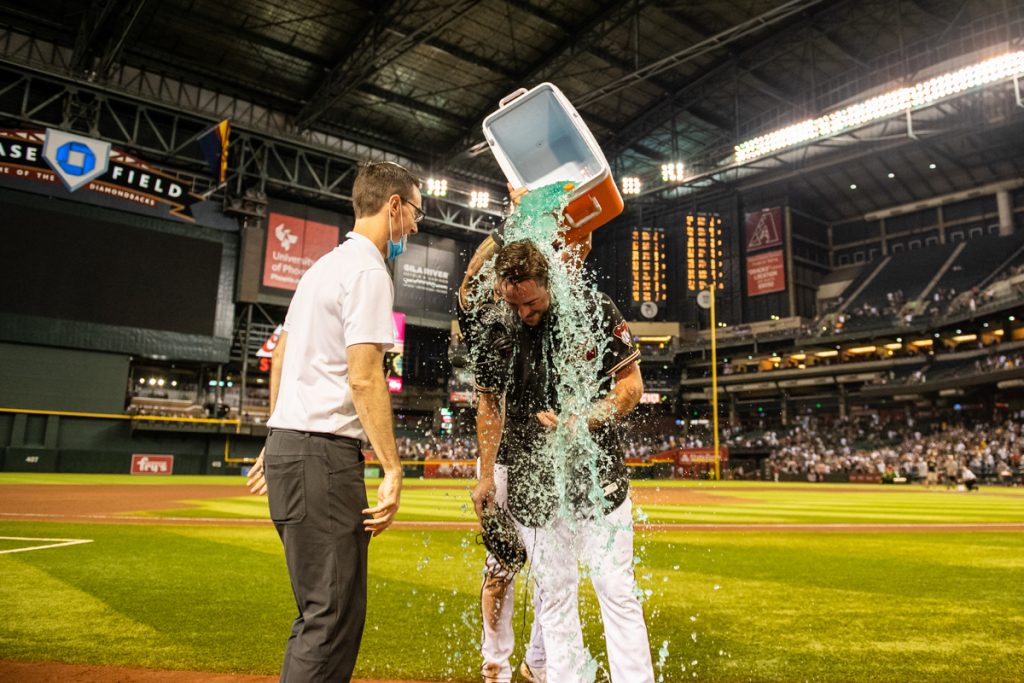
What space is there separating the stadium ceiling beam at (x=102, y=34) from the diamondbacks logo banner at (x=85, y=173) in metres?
3.46

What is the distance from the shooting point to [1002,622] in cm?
502

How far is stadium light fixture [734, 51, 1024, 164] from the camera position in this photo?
29453 millimetres

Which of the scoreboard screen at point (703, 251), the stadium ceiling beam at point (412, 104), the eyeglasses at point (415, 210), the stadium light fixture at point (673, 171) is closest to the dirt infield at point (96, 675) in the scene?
the eyeglasses at point (415, 210)

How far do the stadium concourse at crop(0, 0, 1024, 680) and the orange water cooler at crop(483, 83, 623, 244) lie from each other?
15.5 meters

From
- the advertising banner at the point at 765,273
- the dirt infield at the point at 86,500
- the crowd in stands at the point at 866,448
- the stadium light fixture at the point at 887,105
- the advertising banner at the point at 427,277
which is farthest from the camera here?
the advertising banner at the point at 765,273

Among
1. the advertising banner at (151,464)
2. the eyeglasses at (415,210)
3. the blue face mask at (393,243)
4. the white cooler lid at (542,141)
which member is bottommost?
the advertising banner at (151,464)

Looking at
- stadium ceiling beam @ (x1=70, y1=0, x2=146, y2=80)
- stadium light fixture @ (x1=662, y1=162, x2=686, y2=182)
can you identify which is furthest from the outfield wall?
stadium light fixture @ (x1=662, y1=162, x2=686, y2=182)

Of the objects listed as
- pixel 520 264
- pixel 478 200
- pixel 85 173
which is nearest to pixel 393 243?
pixel 520 264

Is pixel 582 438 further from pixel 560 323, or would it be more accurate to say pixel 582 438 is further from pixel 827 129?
pixel 827 129

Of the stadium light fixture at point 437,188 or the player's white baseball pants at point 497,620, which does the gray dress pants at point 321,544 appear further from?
the stadium light fixture at point 437,188

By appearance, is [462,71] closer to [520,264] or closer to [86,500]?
[86,500]

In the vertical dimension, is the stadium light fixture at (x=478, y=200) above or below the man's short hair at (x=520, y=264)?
above

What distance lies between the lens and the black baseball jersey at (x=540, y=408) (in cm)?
302

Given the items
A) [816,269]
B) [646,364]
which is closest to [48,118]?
[646,364]
